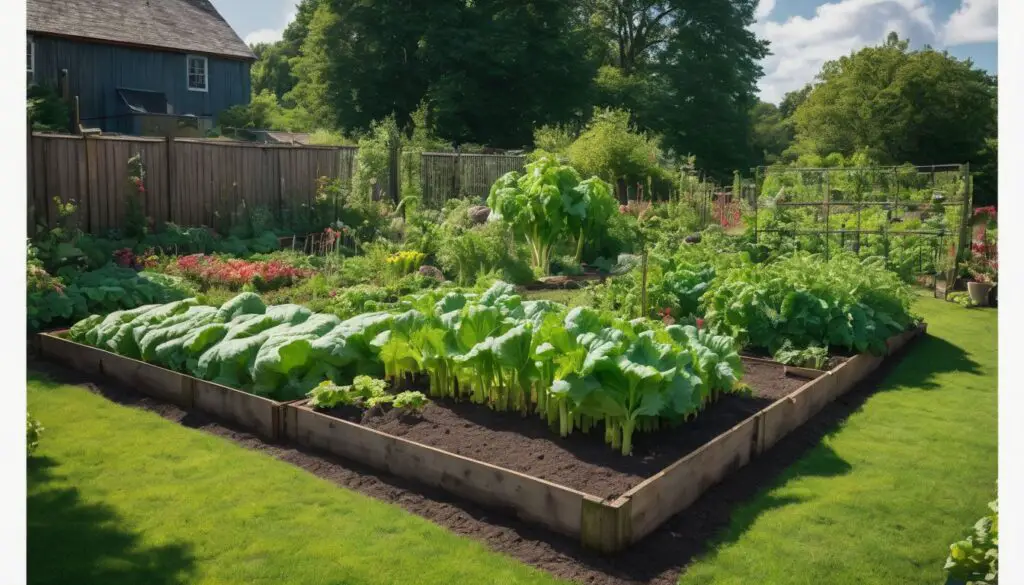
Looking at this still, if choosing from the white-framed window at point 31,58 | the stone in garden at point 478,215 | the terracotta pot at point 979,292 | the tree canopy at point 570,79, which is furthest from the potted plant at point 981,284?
the white-framed window at point 31,58

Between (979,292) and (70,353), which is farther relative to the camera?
(979,292)

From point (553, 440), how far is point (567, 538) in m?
0.73

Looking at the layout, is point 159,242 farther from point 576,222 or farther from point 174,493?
point 174,493

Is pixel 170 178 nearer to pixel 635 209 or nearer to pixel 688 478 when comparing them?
pixel 635 209

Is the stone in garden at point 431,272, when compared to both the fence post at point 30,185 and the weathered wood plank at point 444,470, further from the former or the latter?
the weathered wood plank at point 444,470

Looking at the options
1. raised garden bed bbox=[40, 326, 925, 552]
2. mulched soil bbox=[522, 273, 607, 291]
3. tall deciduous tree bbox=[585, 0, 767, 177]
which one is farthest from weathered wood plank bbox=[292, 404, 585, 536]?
tall deciduous tree bbox=[585, 0, 767, 177]

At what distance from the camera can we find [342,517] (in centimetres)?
354

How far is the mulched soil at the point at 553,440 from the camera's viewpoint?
3.66 meters

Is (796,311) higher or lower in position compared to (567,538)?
higher

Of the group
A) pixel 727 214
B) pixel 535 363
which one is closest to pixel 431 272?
pixel 535 363

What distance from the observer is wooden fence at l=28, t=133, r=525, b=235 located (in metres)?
8.81

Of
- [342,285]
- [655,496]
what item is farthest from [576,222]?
[655,496]

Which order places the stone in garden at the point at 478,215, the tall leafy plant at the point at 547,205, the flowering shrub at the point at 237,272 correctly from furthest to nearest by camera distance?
the stone in garden at the point at 478,215 < the tall leafy plant at the point at 547,205 < the flowering shrub at the point at 237,272

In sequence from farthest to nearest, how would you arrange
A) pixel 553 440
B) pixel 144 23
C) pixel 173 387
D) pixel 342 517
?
pixel 144 23, pixel 173 387, pixel 553 440, pixel 342 517
